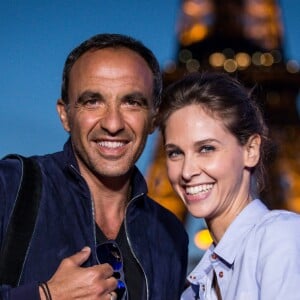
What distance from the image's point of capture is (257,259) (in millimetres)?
2820

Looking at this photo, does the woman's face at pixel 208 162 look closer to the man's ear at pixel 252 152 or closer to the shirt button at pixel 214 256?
the man's ear at pixel 252 152

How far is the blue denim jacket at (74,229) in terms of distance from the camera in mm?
3283

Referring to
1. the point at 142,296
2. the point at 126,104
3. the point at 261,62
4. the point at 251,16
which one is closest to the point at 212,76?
the point at 126,104

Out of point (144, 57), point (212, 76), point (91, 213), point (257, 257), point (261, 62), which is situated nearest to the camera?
point (257, 257)

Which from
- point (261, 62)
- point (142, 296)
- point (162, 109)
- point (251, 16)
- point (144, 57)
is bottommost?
point (142, 296)

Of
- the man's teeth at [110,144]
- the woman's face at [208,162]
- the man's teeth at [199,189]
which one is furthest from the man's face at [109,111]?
the man's teeth at [199,189]

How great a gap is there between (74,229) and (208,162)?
763 mm

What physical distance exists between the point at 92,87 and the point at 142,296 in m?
1.03

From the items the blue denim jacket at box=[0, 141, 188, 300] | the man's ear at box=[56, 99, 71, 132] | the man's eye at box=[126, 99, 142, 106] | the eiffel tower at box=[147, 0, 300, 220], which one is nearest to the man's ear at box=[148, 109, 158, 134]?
the man's eye at box=[126, 99, 142, 106]

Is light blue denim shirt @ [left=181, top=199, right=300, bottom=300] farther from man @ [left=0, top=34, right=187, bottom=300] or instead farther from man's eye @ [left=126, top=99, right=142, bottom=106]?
man's eye @ [left=126, top=99, right=142, bottom=106]

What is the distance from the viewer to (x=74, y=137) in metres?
3.71

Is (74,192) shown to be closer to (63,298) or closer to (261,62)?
(63,298)

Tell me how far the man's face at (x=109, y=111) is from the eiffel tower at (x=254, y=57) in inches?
690

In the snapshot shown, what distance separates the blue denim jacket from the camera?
328 centimetres
